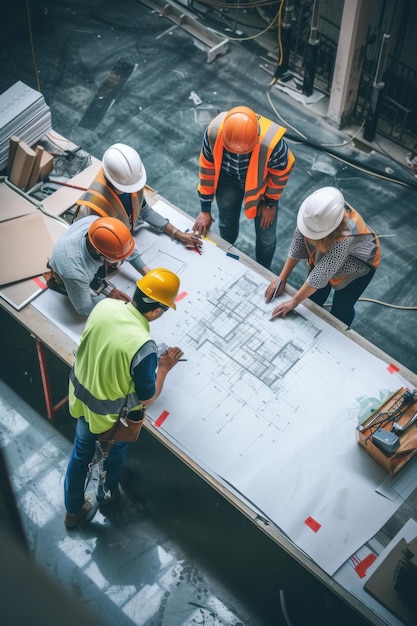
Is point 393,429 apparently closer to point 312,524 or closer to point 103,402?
point 312,524

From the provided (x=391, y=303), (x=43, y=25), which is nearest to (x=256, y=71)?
(x=43, y=25)

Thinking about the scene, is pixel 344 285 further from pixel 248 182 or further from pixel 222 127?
pixel 222 127

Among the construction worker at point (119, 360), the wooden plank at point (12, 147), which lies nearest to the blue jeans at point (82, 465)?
the construction worker at point (119, 360)

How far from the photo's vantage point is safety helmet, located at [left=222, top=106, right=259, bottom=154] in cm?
416

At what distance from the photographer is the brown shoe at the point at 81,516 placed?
4320 mm

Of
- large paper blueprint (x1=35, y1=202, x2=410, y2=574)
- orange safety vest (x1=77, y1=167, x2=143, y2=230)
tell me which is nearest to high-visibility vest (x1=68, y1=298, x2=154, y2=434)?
large paper blueprint (x1=35, y1=202, x2=410, y2=574)

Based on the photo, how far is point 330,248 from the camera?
155 inches

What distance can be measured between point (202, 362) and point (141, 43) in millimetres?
4920

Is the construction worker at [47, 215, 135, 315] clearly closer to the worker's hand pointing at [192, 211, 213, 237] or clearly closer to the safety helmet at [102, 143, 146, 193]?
the safety helmet at [102, 143, 146, 193]

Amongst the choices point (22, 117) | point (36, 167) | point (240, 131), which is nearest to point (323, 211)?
point (240, 131)

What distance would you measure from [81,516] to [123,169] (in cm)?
231

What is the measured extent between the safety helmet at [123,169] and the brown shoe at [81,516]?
2.13 m

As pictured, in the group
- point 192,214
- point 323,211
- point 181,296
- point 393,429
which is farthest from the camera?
point 192,214

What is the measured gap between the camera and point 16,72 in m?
7.22
